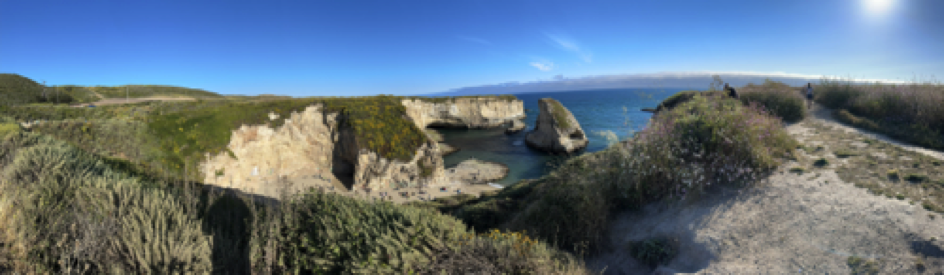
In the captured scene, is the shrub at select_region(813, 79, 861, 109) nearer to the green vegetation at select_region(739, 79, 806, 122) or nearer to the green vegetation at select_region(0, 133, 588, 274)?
the green vegetation at select_region(739, 79, 806, 122)

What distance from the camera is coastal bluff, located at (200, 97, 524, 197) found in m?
19.2

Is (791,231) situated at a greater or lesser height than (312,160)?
greater

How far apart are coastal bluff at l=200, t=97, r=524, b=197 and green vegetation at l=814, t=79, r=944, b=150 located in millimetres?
21068

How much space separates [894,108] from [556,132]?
1046 inches

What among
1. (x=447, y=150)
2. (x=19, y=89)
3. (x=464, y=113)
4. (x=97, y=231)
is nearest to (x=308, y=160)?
(x=447, y=150)

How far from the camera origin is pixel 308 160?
75.0ft

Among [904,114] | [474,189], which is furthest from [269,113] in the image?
[904,114]

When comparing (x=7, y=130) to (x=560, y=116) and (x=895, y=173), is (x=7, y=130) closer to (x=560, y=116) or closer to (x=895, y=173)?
(x=895, y=173)

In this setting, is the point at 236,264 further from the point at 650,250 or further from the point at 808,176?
the point at 808,176

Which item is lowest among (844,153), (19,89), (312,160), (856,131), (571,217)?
(312,160)

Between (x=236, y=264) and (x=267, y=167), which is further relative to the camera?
(x=267, y=167)

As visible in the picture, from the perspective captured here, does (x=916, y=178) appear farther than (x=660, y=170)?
No

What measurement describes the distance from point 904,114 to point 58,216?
68.9 ft

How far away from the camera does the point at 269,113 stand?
70.8 feet
